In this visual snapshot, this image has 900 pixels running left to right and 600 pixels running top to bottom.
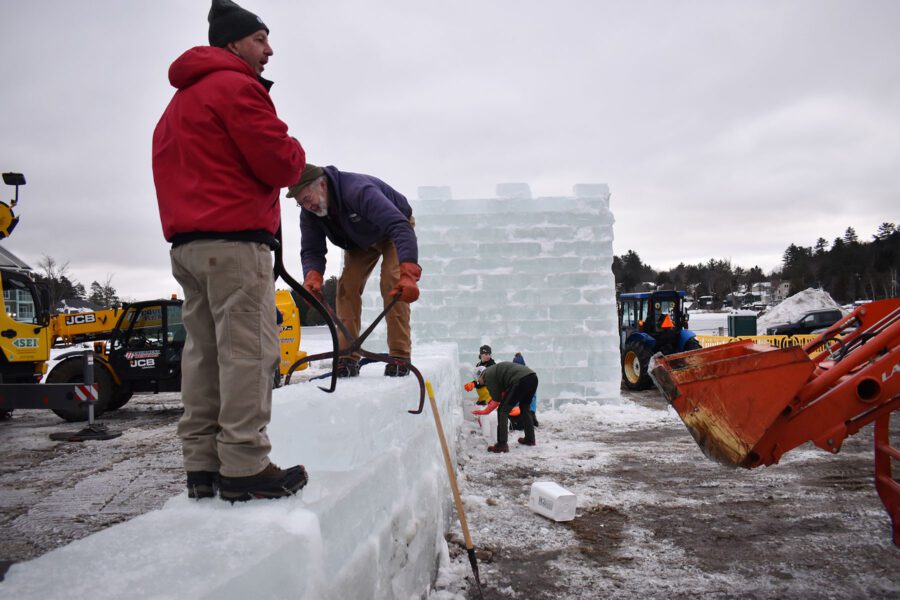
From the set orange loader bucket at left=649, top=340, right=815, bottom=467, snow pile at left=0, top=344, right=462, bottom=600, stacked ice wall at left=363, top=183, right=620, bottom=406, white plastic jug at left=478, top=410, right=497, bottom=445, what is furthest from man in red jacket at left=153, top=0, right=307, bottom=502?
stacked ice wall at left=363, top=183, right=620, bottom=406

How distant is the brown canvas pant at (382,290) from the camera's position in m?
3.62

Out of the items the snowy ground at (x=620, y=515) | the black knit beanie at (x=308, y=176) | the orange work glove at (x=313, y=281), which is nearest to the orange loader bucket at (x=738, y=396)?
the snowy ground at (x=620, y=515)

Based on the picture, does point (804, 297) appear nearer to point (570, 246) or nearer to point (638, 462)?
point (570, 246)

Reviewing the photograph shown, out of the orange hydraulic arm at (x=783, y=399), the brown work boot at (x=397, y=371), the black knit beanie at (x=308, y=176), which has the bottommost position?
the orange hydraulic arm at (x=783, y=399)

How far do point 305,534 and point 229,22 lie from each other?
1.54m

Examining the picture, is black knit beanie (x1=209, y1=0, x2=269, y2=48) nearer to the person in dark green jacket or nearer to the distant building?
the person in dark green jacket

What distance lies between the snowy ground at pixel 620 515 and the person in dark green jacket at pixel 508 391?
0.24 meters

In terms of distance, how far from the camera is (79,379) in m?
9.99

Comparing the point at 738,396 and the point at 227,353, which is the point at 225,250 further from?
the point at 738,396

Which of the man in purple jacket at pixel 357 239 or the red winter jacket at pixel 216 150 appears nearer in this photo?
the red winter jacket at pixel 216 150

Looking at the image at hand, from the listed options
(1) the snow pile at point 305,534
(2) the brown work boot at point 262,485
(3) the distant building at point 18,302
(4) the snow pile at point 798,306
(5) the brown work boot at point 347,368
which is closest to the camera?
(1) the snow pile at point 305,534

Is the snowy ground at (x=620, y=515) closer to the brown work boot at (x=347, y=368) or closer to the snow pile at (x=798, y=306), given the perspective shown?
the brown work boot at (x=347, y=368)

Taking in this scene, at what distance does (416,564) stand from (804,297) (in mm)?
41303

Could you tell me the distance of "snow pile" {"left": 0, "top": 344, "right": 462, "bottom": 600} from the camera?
107 centimetres
